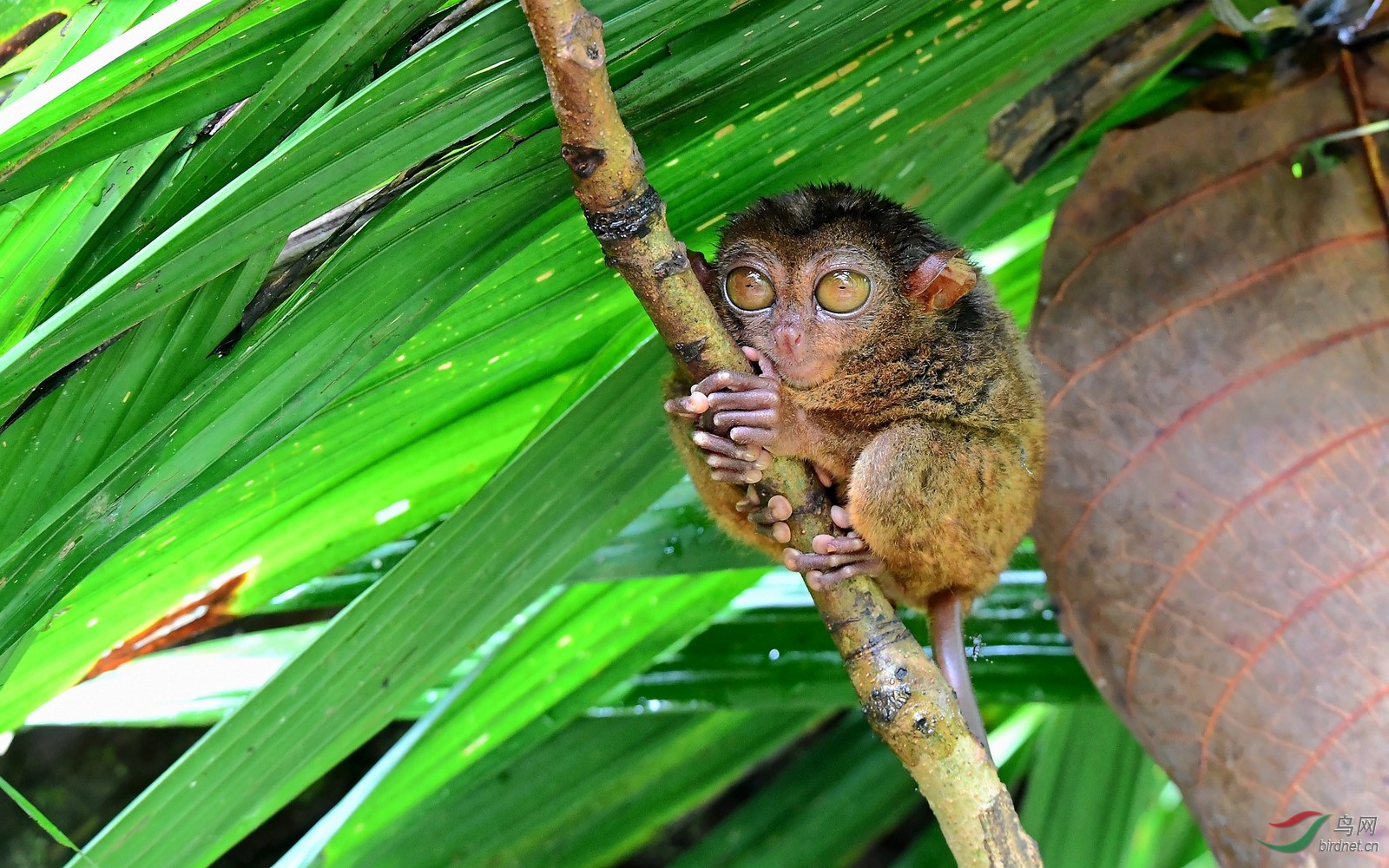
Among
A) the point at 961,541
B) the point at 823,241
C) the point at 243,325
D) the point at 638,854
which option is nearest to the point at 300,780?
the point at 243,325

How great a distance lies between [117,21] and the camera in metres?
1.51

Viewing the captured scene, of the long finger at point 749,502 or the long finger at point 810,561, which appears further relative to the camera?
the long finger at point 749,502

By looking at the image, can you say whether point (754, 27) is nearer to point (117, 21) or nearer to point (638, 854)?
point (117, 21)

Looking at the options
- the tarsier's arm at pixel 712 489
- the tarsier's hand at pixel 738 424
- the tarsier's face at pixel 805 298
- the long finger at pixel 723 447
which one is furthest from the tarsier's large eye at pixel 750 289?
the long finger at pixel 723 447

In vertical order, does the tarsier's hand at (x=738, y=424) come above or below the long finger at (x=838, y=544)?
above

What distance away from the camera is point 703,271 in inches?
90.7

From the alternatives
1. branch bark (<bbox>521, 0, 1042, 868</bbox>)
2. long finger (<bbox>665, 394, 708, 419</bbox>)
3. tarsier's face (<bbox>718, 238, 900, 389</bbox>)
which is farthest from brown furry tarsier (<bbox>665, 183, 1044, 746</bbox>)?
branch bark (<bbox>521, 0, 1042, 868</bbox>)

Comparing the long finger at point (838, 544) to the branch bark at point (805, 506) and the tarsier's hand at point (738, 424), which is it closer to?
the branch bark at point (805, 506)

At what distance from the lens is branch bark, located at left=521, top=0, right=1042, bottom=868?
1.33 m

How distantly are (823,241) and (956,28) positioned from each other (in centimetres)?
53

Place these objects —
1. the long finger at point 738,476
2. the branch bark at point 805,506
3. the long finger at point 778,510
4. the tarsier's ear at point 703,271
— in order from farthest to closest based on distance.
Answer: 1. the tarsier's ear at point 703,271
2. the long finger at point 738,476
3. the long finger at point 778,510
4. the branch bark at point 805,506

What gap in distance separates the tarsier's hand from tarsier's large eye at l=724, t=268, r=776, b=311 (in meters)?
0.37

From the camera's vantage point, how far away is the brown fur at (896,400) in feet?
7.12

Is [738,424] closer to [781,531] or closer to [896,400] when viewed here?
[781,531]
